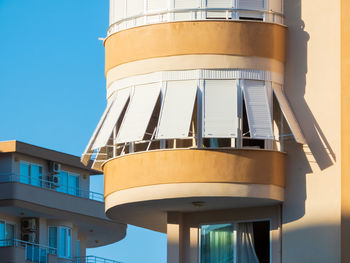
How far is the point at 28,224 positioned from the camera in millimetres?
71812

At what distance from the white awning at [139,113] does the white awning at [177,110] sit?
37 cm

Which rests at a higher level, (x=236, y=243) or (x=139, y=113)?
(x=139, y=113)

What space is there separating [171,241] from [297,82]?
5.11 metres

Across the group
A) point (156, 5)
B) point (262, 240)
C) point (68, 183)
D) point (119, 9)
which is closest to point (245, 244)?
point (262, 240)

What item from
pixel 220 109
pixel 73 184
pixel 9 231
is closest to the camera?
pixel 220 109

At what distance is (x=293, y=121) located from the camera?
99.5ft

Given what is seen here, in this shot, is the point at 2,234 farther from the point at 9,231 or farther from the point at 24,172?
the point at 24,172

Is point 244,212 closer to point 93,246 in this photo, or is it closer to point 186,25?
point 186,25

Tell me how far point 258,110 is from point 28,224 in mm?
43065

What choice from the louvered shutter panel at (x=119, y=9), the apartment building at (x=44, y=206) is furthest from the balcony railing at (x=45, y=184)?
the louvered shutter panel at (x=119, y=9)

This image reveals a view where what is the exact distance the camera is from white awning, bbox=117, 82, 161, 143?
30.5m

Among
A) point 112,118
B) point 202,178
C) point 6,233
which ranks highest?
point 6,233

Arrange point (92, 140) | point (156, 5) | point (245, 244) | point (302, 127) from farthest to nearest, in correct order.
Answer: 1. point (92, 140)
2. point (156, 5)
3. point (245, 244)
4. point (302, 127)

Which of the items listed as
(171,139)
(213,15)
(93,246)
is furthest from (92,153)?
(93,246)
